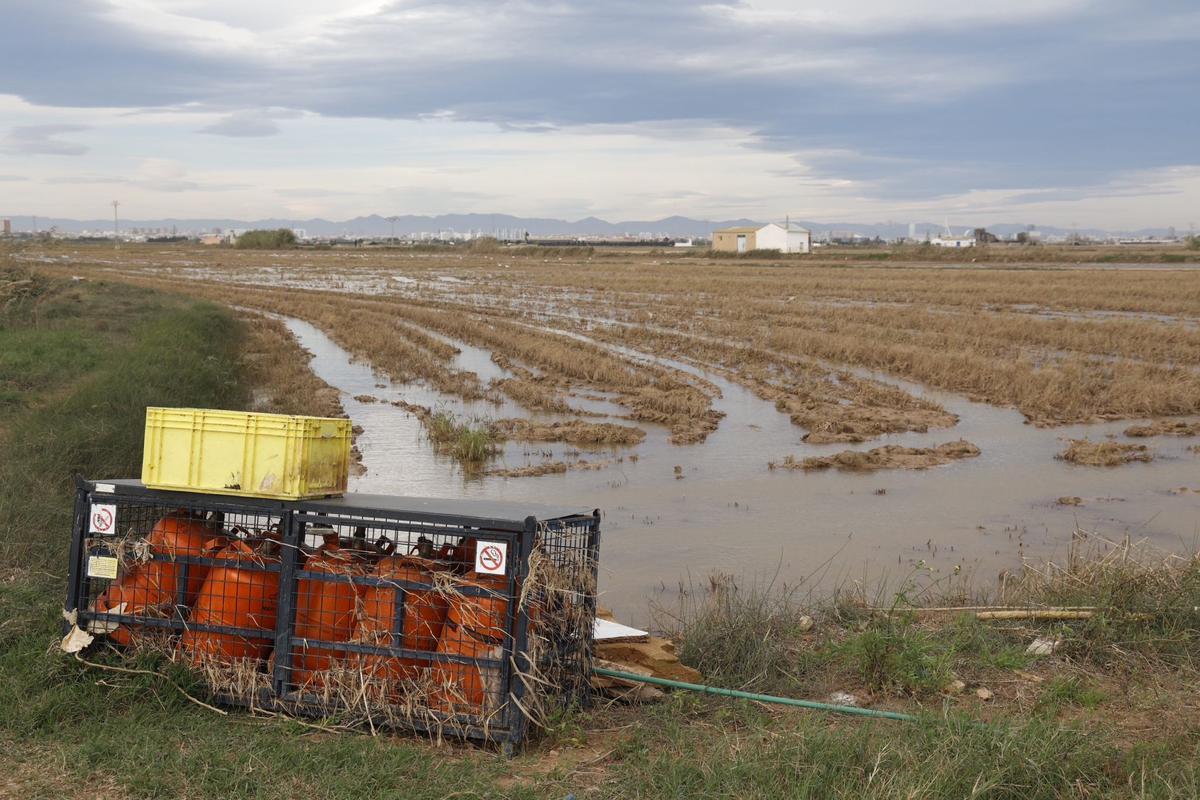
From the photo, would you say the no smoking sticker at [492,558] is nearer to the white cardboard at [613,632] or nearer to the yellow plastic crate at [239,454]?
the yellow plastic crate at [239,454]

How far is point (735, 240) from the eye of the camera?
112 metres

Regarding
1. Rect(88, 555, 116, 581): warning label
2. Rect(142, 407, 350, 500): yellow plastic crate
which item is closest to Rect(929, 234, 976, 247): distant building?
Rect(142, 407, 350, 500): yellow plastic crate

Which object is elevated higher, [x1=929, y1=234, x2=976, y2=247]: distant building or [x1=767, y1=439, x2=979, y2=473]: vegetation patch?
[x1=929, y1=234, x2=976, y2=247]: distant building

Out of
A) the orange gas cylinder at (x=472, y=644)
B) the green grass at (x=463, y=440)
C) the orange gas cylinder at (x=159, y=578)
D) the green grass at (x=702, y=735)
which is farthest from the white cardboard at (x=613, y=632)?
the green grass at (x=463, y=440)

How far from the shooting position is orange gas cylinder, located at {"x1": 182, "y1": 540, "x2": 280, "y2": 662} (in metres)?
5.32

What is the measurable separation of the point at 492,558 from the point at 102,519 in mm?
2013

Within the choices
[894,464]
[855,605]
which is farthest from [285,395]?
[855,605]

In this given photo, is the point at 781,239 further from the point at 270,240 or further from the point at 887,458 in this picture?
the point at 887,458

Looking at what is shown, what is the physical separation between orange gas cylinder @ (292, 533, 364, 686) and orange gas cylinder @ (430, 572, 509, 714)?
49 centimetres

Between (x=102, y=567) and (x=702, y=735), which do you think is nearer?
(x=702, y=735)

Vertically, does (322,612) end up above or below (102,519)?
below

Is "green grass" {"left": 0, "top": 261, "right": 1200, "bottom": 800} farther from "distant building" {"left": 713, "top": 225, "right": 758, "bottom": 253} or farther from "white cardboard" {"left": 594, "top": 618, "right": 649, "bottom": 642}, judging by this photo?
"distant building" {"left": 713, "top": 225, "right": 758, "bottom": 253}

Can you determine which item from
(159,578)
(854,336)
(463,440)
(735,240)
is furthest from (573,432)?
(735,240)

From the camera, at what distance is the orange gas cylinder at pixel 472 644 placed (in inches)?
196
